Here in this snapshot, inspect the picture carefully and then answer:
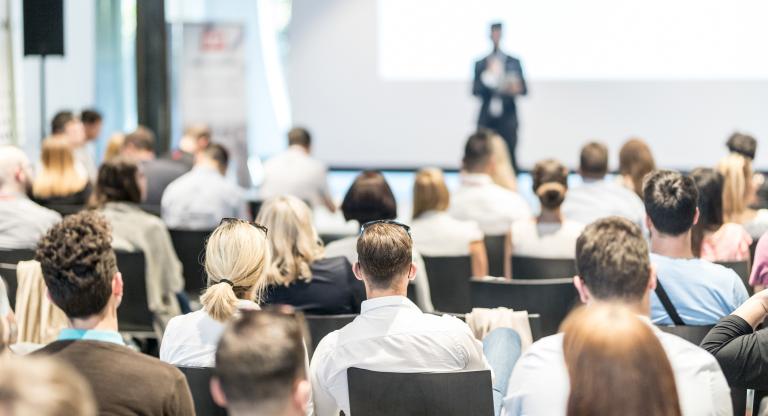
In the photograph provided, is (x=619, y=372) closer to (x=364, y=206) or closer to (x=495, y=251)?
(x=364, y=206)

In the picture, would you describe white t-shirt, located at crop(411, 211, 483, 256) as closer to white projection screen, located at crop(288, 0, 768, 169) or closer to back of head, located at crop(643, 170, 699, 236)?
back of head, located at crop(643, 170, 699, 236)

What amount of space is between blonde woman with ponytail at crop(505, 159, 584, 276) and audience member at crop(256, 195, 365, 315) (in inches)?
52.9

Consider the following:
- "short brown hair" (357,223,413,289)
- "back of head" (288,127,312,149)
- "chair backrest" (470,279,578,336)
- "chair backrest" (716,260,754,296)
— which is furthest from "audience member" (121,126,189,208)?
"short brown hair" (357,223,413,289)

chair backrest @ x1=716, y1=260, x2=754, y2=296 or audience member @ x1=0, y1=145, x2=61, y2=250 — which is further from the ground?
audience member @ x1=0, y1=145, x2=61, y2=250

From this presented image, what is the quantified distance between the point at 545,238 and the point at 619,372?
11.3ft

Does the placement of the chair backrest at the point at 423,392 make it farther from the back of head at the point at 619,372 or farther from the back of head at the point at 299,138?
the back of head at the point at 299,138

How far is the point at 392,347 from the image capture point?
9.79ft

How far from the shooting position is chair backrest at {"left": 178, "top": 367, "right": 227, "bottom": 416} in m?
2.88

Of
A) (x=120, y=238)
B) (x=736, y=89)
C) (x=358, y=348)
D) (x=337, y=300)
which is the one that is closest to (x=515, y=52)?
(x=736, y=89)

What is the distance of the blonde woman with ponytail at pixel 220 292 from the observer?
309 centimetres

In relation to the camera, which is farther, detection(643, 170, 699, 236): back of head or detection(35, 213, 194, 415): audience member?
detection(643, 170, 699, 236): back of head

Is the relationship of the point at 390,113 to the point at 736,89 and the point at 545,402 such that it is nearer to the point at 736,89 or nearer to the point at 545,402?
the point at 736,89

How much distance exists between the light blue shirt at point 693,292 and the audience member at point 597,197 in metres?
2.23

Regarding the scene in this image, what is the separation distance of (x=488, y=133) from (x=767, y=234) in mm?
3066
